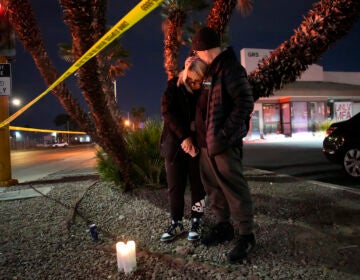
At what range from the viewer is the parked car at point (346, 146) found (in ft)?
21.7

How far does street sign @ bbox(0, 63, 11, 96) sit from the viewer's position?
7809mm

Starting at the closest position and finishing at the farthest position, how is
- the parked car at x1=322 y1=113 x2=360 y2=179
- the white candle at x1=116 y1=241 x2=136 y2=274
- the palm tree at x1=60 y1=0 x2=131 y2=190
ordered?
the white candle at x1=116 y1=241 x2=136 y2=274, the palm tree at x1=60 y1=0 x2=131 y2=190, the parked car at x1=322 y1=113 x2=360 y2=179

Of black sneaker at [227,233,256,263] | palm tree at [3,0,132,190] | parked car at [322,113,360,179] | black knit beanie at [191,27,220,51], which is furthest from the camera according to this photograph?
parked car at [322,113,360,179]

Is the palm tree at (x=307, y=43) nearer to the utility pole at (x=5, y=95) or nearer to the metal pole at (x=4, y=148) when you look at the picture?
the utility pole at (x=5, y=95)

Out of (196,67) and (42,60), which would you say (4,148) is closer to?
(42,60)

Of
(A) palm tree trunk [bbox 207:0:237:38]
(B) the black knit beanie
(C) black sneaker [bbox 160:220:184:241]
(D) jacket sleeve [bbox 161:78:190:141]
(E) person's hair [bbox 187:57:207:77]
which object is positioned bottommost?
(C) black sneaker [bbox 160:220:184:241]

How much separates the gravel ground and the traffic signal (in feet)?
13.7

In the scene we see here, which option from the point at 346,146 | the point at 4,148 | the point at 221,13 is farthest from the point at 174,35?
the point at 4,148

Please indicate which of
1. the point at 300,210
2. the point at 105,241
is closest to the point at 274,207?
the point at 300,210

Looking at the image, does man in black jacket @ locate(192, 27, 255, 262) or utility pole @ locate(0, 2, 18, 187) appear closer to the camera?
man in black jacket @ locate(192, 27, 255, 262)

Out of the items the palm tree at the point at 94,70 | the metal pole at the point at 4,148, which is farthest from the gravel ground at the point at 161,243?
the metal pole at the point at 4,148

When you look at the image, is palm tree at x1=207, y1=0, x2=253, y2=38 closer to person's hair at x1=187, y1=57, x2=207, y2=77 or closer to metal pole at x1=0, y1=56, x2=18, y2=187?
person's hair at x1=187, y1=57, x2=207, y2=77

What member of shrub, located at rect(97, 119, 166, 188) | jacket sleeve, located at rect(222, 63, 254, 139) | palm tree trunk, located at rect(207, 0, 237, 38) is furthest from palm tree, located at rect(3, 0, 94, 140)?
A: jacket sleeve, located at rect(222, 63, 254, 139)

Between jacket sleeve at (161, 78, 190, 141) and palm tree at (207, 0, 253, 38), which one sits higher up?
palm tree at (207, 0, 253, 38)
